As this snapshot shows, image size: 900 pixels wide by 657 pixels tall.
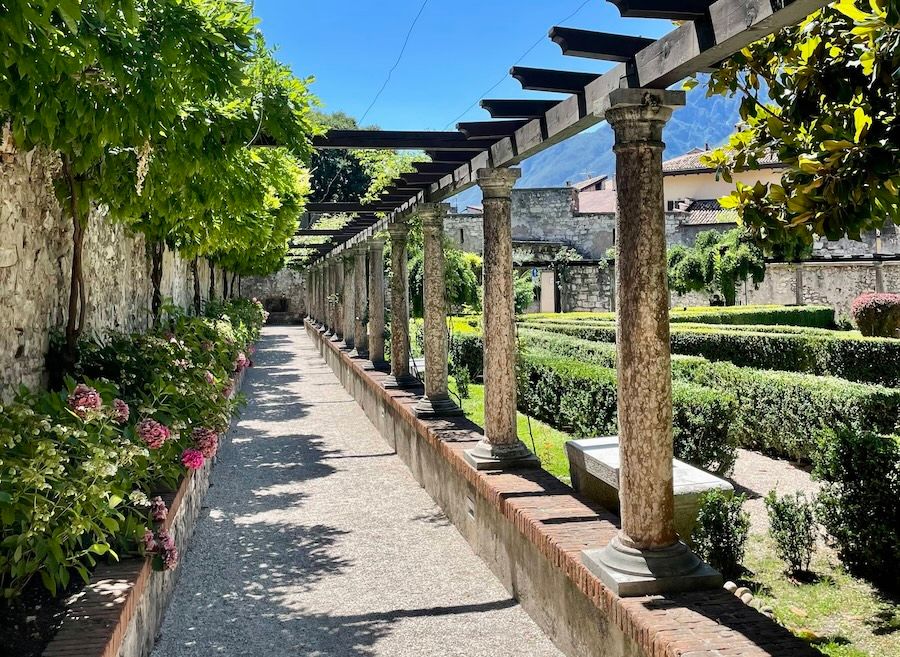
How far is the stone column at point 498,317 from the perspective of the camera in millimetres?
5840

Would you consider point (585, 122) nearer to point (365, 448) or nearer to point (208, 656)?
point (208, 656)

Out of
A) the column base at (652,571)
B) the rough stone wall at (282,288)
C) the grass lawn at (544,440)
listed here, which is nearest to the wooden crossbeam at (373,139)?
the grass lawn at (544,440)

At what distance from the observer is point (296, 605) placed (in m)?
4.92

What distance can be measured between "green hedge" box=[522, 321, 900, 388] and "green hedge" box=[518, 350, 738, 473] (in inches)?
203

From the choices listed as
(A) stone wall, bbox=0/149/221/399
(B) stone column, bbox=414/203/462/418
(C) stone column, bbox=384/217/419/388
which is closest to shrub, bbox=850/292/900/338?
(C) stone column, bbox=384/217/419/388

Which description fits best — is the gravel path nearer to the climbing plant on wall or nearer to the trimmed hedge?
the climbing plant on wall

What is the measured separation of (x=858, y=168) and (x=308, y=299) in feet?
113

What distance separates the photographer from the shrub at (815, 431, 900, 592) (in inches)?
195

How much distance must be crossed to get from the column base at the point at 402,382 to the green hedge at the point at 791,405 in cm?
329

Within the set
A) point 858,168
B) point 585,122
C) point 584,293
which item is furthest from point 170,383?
point 584,293

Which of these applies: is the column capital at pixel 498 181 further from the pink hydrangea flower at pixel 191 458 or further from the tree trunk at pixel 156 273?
the tree trunk at pixel 156 273

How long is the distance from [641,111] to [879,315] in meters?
20.8

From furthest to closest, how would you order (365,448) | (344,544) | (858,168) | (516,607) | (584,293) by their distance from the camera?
(584,293)
(365,448)
(344,544)
(516,607)
(858,168)

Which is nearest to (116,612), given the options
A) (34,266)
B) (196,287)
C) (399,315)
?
(34,266)
